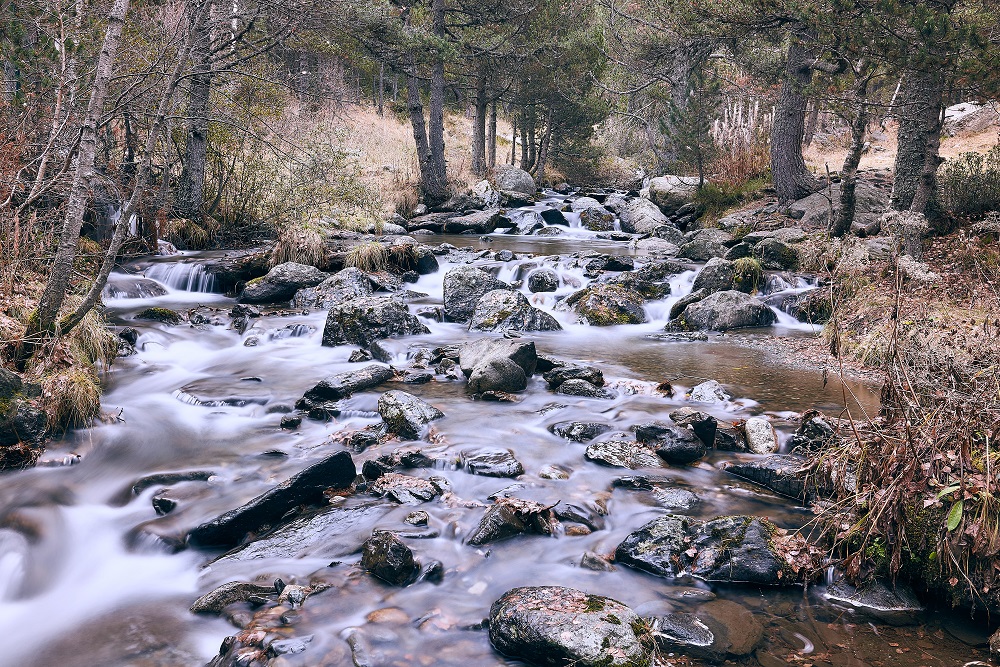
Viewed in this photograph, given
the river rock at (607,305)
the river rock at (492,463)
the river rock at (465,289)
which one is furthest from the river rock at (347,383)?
the river rock at (607,305)

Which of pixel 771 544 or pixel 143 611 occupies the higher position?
pixel 771 544

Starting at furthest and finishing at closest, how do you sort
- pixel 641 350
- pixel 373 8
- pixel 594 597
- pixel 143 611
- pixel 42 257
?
pixel 373 8 → pixel 641 350 → pixel 42 257 → pixel 143 611 → pixel 594 597

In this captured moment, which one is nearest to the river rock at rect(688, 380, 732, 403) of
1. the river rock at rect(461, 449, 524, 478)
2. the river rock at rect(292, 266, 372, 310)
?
the river rock at rect(461, 449, 524, 478)

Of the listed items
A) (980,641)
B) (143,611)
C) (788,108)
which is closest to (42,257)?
(143,611)

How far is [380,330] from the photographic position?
399 inches

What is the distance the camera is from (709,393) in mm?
7273

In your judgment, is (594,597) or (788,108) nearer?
(594,597)

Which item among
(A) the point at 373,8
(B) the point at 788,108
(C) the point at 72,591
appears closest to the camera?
(C) the point at 72,591

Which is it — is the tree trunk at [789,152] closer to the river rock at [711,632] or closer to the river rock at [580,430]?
the river rock at [580,430]

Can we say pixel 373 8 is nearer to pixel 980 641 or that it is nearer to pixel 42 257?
pixel 42 257

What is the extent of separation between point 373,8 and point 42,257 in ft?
44.8

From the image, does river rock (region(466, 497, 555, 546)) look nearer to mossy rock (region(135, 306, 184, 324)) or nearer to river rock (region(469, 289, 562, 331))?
river rock (region(469, 289, 562, 331))

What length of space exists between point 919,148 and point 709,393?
7.08m

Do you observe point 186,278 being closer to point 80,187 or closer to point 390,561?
point 80,187
